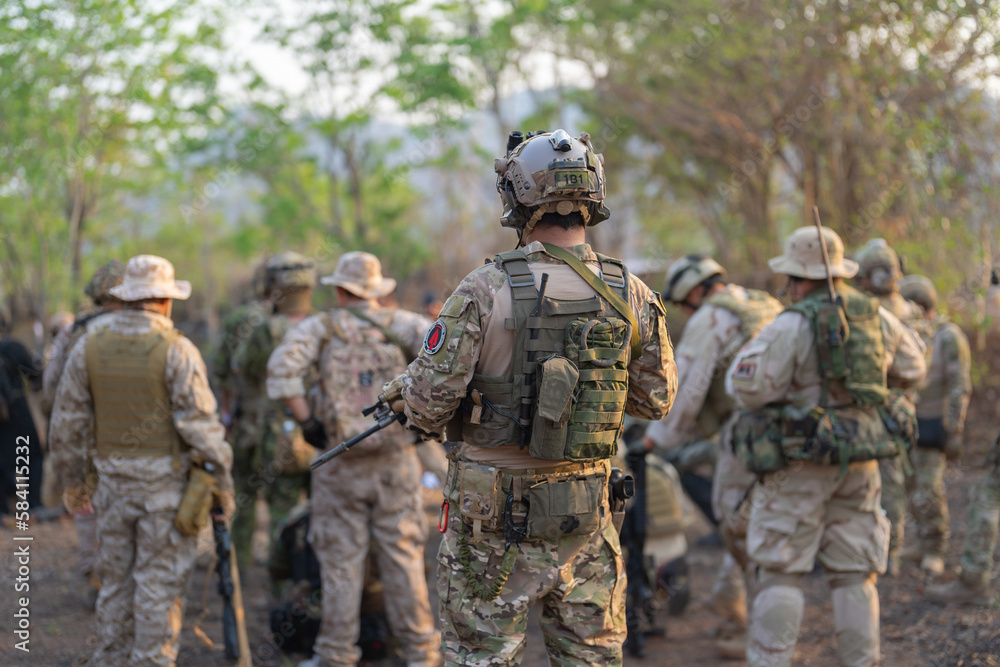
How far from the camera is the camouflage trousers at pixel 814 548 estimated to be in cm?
400

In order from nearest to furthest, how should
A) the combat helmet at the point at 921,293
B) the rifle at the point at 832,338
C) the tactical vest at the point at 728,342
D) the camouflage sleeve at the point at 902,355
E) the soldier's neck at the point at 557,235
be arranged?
the soldier's neck at the point at 557,235, the rifle at the point at 832,338, the camouflage sleeve at the point at 902,355, the tactical vest at the point at 728,342, the combat helmet at the point at 921,293

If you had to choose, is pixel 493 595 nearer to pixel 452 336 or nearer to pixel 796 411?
pixel 452 336

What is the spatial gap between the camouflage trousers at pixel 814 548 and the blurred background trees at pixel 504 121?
5.20m

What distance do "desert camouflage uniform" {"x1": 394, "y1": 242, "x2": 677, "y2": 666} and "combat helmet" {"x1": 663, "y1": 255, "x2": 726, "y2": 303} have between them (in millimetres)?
2279

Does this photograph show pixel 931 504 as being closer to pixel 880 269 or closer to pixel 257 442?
pixel 880 269

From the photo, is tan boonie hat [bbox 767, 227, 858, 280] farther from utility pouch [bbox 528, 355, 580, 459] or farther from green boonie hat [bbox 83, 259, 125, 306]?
green boonie hat [bbox 83, 259, 125, 306]

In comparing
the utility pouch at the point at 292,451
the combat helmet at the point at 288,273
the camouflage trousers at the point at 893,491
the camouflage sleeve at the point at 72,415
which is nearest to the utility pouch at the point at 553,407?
the camouflage sleeve at the point at 72,415

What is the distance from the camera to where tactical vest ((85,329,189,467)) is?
4.20 meters

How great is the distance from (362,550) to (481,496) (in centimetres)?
205

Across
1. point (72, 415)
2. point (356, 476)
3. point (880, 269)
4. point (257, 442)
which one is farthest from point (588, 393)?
point (257, 442)

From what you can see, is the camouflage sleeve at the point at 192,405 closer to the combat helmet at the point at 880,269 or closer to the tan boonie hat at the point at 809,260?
the tan boonie hat at the point at 809,260

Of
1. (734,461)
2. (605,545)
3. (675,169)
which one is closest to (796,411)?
(734,461)

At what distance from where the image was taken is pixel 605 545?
10.2 feet

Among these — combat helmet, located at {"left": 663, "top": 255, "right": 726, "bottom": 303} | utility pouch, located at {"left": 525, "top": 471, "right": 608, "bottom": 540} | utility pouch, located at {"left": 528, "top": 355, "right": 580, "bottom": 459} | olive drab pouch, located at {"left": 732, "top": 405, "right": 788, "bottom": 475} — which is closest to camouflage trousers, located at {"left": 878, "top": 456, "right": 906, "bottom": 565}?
combat helmet, located at {"left": 663, "top": 255, "right": 726, "bottom": 303}
